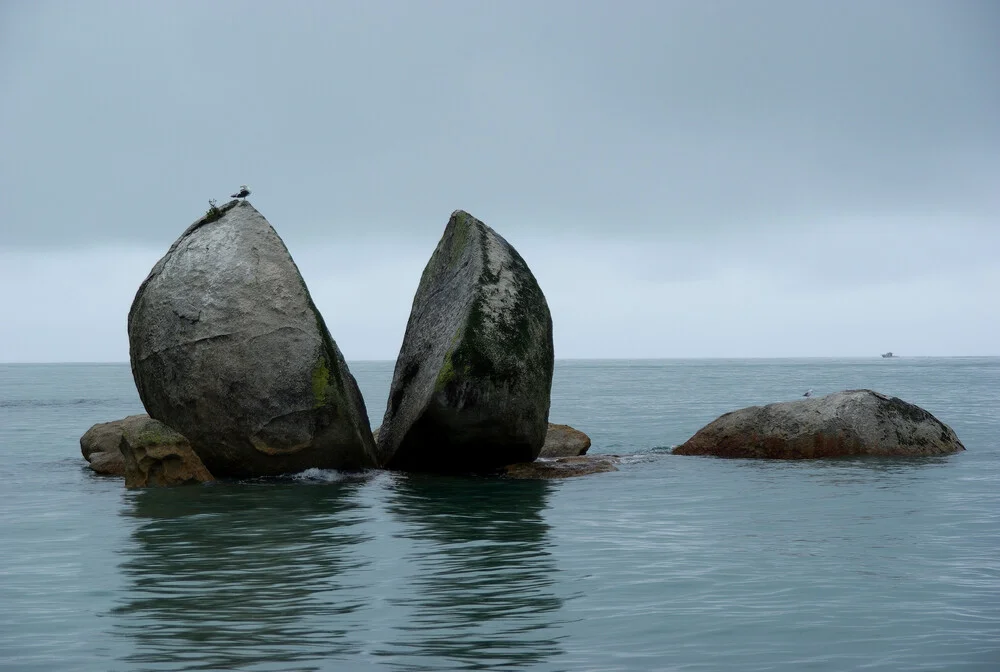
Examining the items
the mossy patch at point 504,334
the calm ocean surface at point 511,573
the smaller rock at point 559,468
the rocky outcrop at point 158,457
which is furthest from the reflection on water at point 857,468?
the rocky outcrop at point 158,457

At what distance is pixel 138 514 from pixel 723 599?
8.18 m

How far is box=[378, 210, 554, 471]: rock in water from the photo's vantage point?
1538 centimetres

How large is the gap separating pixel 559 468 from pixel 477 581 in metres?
8.43

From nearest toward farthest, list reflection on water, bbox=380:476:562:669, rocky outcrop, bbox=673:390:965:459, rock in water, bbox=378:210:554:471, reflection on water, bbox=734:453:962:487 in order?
reflection on water, bbox=380:476:562:669 → rock in water, bbox=378:210:554:471 → reflection on water, bbox=734:453:962:487 → rocky outcrop, bbox=673:390:965:459

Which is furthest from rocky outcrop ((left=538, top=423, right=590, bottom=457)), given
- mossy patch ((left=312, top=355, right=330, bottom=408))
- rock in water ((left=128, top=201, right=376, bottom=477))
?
mossy patch ((left=312, top=355, right=330, bottom=408))

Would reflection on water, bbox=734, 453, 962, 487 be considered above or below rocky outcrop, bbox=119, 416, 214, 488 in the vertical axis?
below

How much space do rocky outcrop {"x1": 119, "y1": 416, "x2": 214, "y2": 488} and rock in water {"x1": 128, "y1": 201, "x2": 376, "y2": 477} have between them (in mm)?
414

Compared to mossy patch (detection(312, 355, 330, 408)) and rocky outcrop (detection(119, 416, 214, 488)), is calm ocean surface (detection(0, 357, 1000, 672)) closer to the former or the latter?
rocky outcrop (detection(119, 416, 214, 488))

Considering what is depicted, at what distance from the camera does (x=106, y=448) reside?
743 inches

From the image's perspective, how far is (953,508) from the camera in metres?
12.8

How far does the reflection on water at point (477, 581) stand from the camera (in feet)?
22.2

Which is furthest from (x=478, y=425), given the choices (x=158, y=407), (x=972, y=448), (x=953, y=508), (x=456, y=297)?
(x=972, y=448)

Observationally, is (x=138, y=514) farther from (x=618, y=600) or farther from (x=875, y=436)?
(x=875, y=436)

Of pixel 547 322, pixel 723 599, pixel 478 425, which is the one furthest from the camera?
pixel 547 322
